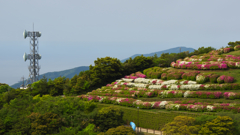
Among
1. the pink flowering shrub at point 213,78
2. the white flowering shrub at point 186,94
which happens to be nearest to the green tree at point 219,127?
the white flowering shrub at point 186,94

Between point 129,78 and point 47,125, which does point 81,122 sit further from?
point 129,78

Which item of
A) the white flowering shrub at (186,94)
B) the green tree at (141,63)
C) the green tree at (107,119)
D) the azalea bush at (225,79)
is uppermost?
the green tree at (141,63)

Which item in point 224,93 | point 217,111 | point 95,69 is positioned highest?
point 95,69

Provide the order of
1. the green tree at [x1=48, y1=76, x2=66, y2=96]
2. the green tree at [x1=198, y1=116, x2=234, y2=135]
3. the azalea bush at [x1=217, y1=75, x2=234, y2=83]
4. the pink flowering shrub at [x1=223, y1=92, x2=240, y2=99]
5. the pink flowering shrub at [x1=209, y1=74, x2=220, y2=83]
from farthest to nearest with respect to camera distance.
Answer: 1. the green tree at [x1=48, y1=76, x2=66, y2=96]
2. the pink flowering shrub at [x1=209, y1=74, x2=220, y2=83]
3. the azalea bush at [x1=217, y1=75, x2=234, y2=83]
4. the pink flowering shrub at [x1=223, y1=92, x2=240, y2=99]
5. the green tree at [x1=198, y1=116, x2=234, y2=135]

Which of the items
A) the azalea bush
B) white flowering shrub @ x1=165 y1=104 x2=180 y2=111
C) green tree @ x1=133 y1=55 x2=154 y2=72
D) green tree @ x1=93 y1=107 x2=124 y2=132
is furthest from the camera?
green tree @ x1=133 y1=55 x2=154 y2=72

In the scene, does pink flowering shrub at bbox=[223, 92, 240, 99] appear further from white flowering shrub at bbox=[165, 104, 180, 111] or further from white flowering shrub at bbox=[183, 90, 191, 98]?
white flowering shrub at bbox=[165, 104, 180, 111]

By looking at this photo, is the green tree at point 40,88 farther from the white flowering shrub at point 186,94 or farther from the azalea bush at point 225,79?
the azalea bush at point 225,79

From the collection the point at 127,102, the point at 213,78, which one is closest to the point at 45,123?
the point at 127,102

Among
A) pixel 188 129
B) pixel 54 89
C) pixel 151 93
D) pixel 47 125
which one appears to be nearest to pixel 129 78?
pixel 151 93

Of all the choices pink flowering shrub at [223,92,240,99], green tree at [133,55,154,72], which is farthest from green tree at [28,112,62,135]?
green tree at [133,55,154,72]

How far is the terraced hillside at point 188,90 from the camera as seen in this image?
20484 mm

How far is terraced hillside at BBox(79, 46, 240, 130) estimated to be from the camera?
2048 cm

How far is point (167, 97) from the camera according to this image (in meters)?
25.2

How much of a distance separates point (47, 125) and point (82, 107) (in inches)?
208
